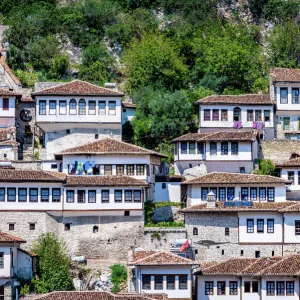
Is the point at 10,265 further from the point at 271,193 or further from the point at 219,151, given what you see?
the point at 219,151

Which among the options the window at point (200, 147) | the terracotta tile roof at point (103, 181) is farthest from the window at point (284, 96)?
the terracotta tile roof at point (103, 181)

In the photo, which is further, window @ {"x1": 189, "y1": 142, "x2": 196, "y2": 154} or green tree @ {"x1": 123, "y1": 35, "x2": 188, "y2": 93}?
green tree @ {"x1": 123, "y1": 35, "x2": 188, "y2": 93}

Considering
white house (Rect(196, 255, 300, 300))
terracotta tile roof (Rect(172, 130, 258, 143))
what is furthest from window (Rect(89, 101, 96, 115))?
white house (Rect(196, 255, 300, 300))

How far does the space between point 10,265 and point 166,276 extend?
9.09 meters

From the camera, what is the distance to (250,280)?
86.9 metres

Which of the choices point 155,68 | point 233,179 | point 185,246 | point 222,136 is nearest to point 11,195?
point 185,246

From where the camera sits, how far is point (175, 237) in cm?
9125

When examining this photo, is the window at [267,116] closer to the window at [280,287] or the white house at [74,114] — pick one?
the white house at [74,114]

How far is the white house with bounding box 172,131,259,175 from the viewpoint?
97.5 m

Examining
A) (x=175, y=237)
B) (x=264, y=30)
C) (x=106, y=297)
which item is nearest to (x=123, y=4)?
(x=264, y=30)

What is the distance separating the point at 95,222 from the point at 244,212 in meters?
9.24

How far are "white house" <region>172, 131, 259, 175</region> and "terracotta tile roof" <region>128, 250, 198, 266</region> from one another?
486 inches

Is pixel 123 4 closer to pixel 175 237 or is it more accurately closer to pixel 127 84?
pixel 127 84

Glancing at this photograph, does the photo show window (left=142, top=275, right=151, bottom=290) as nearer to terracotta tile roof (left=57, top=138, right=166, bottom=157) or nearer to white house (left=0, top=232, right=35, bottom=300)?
white house (left=0, top=232, right=35, bottom=300)
